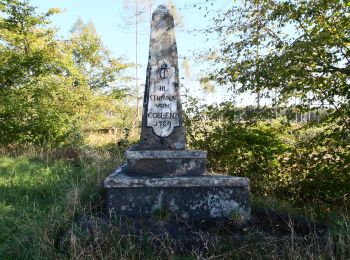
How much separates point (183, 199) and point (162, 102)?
1.32 metres

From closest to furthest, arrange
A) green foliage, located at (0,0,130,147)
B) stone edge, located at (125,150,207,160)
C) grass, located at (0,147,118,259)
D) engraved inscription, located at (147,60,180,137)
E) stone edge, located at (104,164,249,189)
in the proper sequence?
grass, located at (0,147,118,259)
stone edge, located at (104,164,249,189)
stone edge, located at (125,150,207,160)
engraved inscription, located at (147,60,180,137)
green foliage, located at (0,0,130,147)

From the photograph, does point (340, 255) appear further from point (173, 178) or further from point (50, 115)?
point (50, 115)

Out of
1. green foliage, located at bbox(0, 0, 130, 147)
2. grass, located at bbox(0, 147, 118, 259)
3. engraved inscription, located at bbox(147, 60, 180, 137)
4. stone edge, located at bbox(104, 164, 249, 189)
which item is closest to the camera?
grass, located at bbox(0, 147, 118, 259)

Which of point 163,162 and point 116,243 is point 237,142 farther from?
point 116,243

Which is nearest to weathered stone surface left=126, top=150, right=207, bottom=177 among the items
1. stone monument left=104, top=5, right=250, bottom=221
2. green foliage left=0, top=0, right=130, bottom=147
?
stone monument left=104, top=5, right=250, bottom=221

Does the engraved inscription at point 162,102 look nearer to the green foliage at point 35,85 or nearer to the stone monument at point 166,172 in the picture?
the stone monument at point 166,172

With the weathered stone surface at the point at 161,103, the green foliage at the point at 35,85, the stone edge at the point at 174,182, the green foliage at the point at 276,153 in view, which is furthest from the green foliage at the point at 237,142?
the green foliage at the point at 35,85

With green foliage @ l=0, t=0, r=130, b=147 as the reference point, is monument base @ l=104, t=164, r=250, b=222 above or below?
below

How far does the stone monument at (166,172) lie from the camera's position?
4.18 metres

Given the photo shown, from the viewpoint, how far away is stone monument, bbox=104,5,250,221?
418 cm

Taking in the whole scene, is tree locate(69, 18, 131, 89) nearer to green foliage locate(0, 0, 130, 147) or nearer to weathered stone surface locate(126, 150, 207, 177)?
green foliage locate(0, 0, 130, 147)

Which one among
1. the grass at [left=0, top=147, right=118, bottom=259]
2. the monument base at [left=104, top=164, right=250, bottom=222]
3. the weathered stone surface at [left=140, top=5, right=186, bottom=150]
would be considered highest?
the weathered stone surface at [left=140, top=5, right=186, bottom=150]

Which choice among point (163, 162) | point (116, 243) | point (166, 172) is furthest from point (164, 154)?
point (116, 243)

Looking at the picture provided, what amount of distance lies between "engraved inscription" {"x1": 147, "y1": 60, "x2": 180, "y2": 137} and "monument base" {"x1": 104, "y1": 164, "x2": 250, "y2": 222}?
0.84 m
